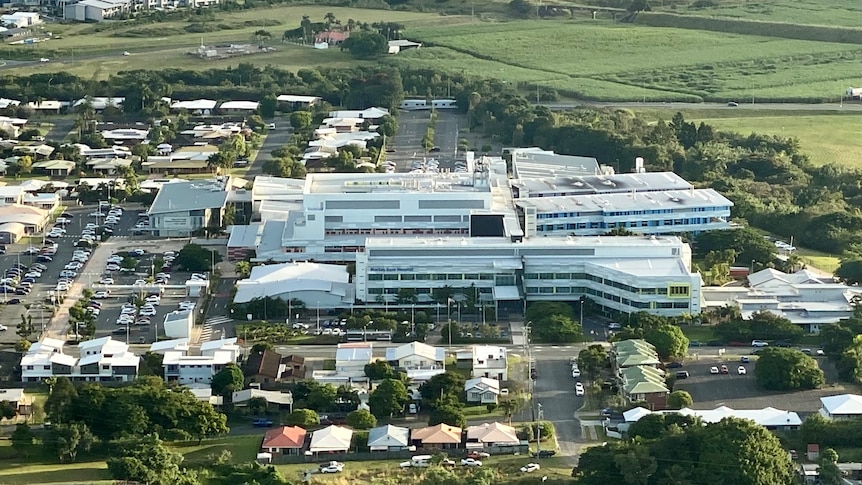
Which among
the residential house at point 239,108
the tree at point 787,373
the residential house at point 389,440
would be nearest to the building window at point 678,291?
the tree at point 787,373

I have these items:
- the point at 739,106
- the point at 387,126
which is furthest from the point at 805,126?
the point at 387,126

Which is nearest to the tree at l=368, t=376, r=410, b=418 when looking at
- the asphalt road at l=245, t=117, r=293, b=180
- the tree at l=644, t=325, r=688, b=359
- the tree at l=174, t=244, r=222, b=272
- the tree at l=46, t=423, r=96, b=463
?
the tree at l=46, t=423, r=96, b=463

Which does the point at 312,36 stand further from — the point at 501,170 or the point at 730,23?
the point at 501,170

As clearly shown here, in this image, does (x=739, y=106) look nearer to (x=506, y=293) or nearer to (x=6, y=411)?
(x=506, y=293)

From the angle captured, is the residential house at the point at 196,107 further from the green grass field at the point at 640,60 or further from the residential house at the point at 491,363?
the residential house at the point at 491,363

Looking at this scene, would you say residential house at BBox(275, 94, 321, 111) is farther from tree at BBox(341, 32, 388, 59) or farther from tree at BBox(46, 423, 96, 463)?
tree at BBox(46, 423, 96, 463)

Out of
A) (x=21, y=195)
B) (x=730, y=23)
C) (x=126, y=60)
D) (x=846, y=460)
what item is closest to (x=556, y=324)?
(x=846, y=460)

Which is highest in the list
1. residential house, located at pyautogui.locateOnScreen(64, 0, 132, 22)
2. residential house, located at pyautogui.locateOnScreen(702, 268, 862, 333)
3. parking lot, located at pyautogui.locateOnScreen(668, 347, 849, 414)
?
residential house, located at pyautogui.locateOnScreen(64, 0, 132, 22)
